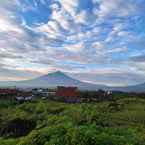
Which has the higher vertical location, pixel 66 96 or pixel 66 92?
pixel 66 92

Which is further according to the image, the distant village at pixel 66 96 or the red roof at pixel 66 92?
the red roof at pixel 66 92

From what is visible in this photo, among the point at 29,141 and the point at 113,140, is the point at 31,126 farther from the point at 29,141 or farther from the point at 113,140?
the point at 113,140

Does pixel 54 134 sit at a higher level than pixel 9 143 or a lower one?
higher

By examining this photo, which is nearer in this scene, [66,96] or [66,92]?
[66,96]

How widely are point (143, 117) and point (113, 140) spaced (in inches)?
830

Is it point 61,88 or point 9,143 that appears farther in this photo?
point 61,88

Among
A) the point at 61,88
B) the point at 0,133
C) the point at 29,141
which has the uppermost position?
the point at 61,88

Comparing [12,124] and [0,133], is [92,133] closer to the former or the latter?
[0,133]

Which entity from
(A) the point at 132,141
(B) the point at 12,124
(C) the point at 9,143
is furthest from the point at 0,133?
(A) the point at 132,141

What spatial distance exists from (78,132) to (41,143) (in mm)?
1391

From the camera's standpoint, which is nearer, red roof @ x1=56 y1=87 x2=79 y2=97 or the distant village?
the distant village

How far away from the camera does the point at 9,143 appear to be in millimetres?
11898

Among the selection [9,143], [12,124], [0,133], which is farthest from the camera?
[12,124]

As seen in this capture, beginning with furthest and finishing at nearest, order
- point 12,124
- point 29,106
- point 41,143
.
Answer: point 29,106 < point 12,124 < point 41,143
